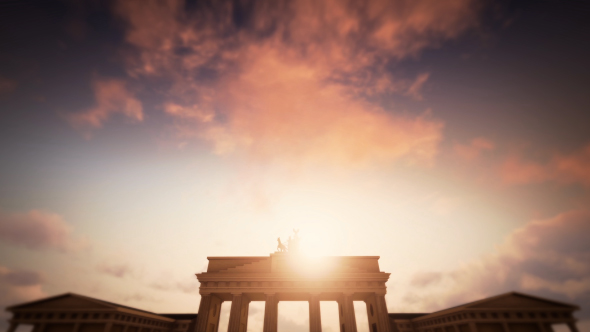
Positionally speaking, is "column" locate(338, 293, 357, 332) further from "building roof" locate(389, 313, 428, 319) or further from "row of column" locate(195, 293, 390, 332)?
"building roof" locate(389, 313, 428, 319)

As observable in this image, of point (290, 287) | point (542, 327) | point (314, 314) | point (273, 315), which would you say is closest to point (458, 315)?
point (542, 327)

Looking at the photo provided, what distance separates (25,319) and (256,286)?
21.7m

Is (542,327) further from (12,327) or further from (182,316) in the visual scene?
(12,327)

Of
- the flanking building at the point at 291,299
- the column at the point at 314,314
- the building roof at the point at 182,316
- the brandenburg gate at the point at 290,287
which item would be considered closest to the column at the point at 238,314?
the brandenburg gate at the point at 290,287

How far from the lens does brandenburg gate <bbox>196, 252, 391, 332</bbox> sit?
30.0 meters

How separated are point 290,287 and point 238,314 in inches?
273

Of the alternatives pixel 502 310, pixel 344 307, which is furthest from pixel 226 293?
pixel 502 310

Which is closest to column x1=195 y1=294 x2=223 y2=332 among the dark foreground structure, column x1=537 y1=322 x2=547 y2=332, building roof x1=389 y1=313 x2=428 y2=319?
the dark foreground structure

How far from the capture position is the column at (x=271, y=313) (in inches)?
1149

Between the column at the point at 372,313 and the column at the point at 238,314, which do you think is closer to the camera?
the column at the point at 238,314

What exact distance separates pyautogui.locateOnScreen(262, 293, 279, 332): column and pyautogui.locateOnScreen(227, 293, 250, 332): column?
3.17 meters

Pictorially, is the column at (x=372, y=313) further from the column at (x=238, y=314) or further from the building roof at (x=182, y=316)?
the building roof at (x=182, y=316)

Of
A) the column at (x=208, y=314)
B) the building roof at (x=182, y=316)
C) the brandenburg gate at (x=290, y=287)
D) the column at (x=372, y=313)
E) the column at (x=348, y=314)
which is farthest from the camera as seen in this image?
the building roof at (x=182, y=316)

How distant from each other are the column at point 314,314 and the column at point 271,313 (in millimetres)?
4235
